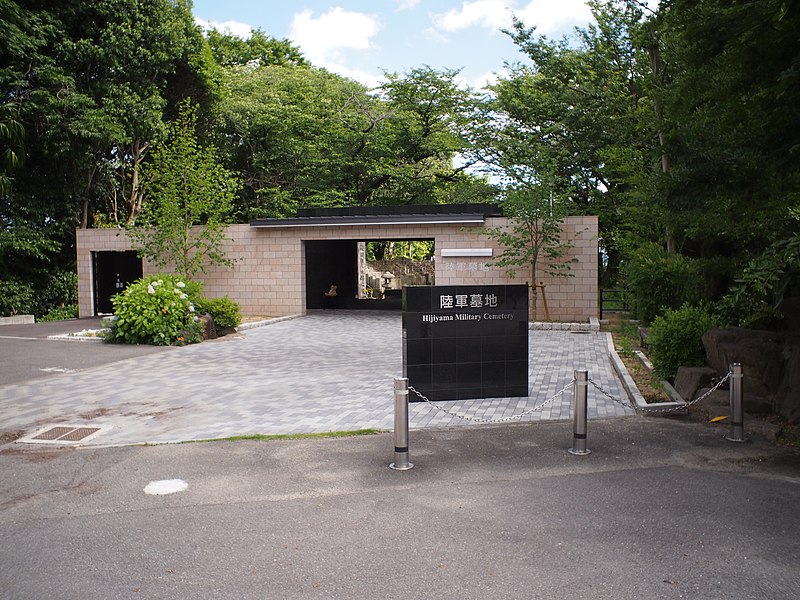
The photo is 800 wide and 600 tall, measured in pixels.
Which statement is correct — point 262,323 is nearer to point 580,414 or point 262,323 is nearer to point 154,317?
point 154,317

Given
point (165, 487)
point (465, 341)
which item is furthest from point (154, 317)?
point (165, 487)

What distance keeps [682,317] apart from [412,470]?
580 centimetres

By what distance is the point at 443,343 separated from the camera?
9023 mm

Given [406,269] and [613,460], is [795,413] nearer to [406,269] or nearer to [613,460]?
[613,460]

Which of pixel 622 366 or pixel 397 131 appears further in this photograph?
pixel 397 131

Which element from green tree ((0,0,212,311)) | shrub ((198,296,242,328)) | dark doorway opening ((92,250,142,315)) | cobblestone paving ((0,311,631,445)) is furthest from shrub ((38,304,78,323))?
cobblestone paving ((0,311,631,445))

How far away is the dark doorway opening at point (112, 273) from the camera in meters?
24.8

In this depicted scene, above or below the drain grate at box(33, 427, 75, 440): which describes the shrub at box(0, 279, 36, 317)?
above

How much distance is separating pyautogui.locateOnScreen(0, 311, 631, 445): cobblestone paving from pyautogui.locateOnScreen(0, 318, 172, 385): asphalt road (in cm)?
53

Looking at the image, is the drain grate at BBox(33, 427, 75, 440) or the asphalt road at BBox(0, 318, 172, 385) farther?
the asphalt road at BBox(0, 318, 172, 385)

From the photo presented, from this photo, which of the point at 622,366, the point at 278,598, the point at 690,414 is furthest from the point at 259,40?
the point at 278,598

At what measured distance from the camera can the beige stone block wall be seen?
1989 centimetres

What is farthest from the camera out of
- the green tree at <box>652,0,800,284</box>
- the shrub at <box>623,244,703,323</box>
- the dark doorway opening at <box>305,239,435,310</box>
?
the dark doorway opening at <box>305,239,435,310</box>

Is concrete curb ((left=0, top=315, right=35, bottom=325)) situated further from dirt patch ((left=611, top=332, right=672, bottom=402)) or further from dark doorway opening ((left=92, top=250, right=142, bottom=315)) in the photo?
dirt patch ((left=611, top=332, right=672, bottom=402))
